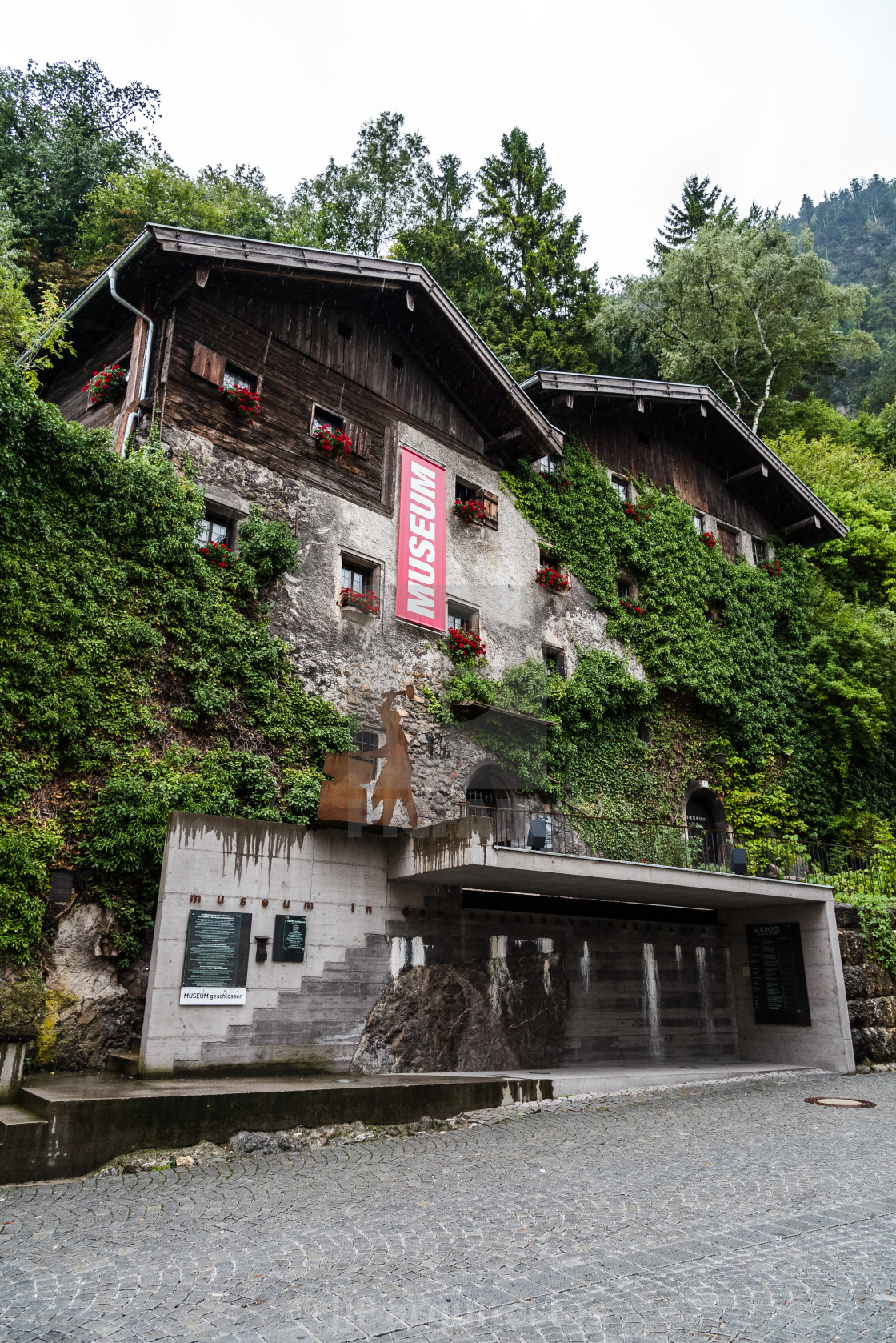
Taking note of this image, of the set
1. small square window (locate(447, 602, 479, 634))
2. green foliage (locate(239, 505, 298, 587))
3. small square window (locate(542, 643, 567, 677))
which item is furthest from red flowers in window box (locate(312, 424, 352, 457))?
small square window (locate(542, 643, 567, 677))

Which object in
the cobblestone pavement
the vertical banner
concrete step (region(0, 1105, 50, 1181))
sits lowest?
the cobblestone pavement

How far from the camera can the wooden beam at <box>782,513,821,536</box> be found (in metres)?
25.0

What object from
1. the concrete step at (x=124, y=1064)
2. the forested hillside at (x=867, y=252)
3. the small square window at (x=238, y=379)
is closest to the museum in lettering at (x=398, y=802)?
the small square window at (x=238, y=379)

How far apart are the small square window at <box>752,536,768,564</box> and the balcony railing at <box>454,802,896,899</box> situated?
7.99 meters

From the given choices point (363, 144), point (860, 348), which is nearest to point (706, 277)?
point (860, 348)

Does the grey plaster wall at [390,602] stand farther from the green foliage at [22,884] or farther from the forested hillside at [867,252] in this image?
the forested hillside at [867,252]

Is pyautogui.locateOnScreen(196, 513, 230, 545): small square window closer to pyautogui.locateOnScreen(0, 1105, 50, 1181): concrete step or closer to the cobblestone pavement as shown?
pyautogui.locateOnScreen(0, 1105, 50, 1181): concrete step

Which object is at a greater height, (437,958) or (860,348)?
(860,348)

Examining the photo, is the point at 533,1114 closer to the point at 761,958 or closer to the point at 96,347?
the point at 761,958

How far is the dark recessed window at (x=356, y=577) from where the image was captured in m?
14.8

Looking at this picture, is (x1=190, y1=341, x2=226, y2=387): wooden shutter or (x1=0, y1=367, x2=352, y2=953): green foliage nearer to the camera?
(x1=0, y1=367, x2=352, y2=953): green foliage

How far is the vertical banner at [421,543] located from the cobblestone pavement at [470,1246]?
8.91 m

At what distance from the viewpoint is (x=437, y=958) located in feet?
39.9

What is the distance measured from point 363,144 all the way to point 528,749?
97.6 ft
